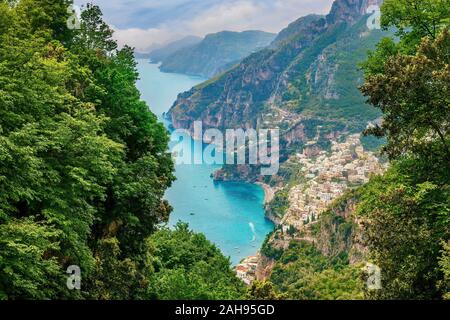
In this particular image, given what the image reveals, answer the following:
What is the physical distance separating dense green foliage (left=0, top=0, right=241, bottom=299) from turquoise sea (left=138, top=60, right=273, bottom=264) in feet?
179

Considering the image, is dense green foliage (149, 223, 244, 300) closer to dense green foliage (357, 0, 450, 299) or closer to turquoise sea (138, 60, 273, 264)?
dense green foliage (357, 0, 450, 299)

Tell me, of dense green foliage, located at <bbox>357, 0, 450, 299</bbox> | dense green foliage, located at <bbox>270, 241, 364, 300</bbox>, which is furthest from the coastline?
dense green foliage, located at <bbox>357, 0, 450, 299</bbox>

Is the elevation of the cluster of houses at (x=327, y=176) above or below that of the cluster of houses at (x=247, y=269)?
above

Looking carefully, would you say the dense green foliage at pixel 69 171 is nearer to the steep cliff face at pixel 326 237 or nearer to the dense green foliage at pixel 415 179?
the dense green foliage at pixel 415 179

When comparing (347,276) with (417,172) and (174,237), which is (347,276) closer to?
(174,237)

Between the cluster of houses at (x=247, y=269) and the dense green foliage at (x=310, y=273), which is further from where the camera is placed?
the cluster of houses at (x=247, y=269)

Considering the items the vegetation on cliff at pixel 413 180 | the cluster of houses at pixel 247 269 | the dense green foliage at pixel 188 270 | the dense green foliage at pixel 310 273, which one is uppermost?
the vegetation on cliff at pixel 413 180

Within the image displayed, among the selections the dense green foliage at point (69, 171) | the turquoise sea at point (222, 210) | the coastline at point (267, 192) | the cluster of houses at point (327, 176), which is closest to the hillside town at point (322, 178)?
the cluster of houses at point (327, 176)

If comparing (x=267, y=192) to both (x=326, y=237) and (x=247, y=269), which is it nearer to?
(x=326, y=237)

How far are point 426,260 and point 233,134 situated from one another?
15969cm

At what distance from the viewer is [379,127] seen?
42.6ft

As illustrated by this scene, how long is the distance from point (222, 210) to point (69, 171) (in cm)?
8755

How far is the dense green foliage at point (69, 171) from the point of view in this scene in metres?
9.28

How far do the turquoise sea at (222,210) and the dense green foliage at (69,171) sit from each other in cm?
5461
